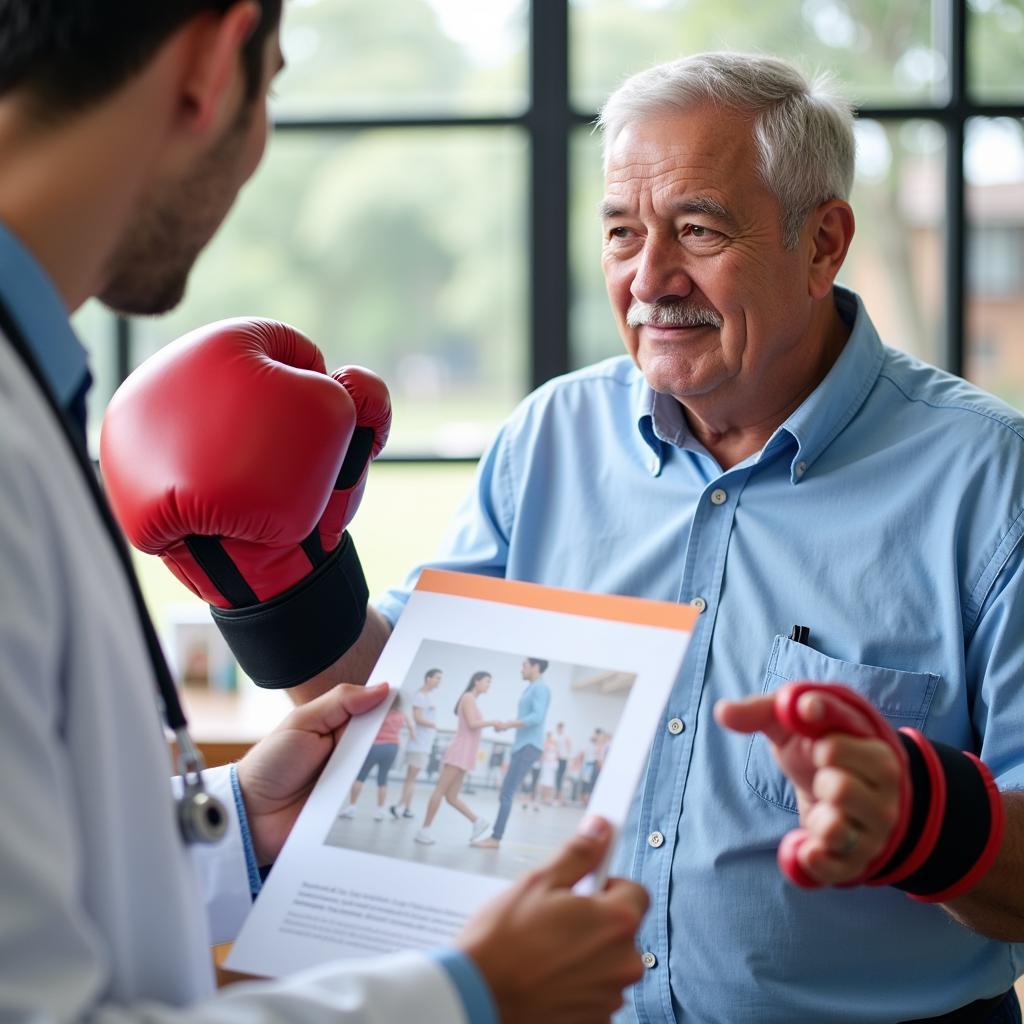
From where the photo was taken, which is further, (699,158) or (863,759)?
(699,158)

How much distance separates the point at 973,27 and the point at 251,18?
2.93 metres

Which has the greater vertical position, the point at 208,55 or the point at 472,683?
the point at 208,55

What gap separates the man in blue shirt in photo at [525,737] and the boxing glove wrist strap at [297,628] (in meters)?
0.35

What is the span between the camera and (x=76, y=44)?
0.84 meters

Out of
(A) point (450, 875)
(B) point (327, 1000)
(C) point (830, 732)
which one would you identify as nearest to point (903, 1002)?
(C) point (830, 732)

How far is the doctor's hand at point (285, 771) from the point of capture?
1340 millimetres

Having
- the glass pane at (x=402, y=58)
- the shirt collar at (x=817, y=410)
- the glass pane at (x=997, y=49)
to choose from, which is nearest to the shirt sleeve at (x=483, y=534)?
the shirt collar at (x=817, y=410)

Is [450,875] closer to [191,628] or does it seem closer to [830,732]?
[830,732]

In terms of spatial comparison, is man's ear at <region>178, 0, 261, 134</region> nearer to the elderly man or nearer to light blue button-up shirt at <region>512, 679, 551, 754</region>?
light blue button-up shirt at <region>512, 679, 551, 754</region>

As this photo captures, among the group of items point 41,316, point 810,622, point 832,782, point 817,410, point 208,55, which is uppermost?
point 208,55

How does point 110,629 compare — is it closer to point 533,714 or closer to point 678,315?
point 533,714

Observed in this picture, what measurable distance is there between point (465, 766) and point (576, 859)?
8.3 inches

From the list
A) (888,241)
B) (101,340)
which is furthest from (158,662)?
(888,241)

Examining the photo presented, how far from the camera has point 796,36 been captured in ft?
10.9
